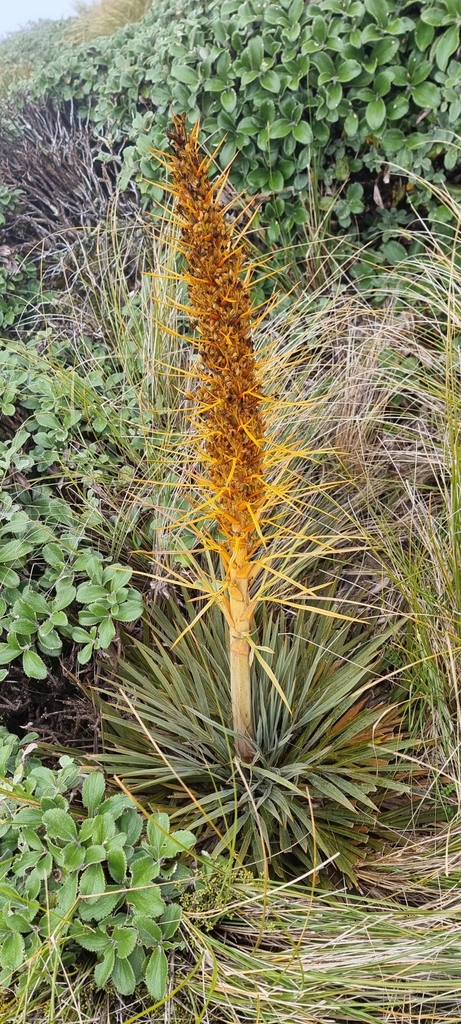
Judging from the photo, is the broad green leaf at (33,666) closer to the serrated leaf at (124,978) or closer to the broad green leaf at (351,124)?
the serrated leaf at (124,978)

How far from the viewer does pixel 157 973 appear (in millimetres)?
1038

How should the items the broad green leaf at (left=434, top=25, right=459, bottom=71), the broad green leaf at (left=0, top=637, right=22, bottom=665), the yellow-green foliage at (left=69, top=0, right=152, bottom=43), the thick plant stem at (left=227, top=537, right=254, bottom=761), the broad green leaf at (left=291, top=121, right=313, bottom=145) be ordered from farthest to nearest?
the yellow-green foliage at (left=69, top=0, right=152, bottom=43), the broad green leaf at (left=291, top=121, right=313, bottom=145), the broad green leaf at (left=434, top=25, right=459, bottom=71), the broad green leaf at (left=0, top=637, right=22, bottom=665), the thick plant stem at (left=227, top=537, right=254, bottom=761)

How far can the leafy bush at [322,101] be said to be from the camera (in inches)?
85.5

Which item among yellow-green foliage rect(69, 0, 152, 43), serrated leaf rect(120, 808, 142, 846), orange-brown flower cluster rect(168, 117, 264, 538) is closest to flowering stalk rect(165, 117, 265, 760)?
orange-brown flower cluster rect(168, 117, 264, 538)

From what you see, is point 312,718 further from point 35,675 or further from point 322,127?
point 322,127

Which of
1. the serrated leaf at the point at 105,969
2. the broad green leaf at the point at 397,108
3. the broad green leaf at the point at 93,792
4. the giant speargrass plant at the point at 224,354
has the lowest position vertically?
the serrated leaf at the point at 105,969

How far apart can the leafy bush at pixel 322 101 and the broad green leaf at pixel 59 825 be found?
186cm

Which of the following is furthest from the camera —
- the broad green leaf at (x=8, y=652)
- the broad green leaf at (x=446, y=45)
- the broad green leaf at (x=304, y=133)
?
the broad green leaf at (x=304, y=133)

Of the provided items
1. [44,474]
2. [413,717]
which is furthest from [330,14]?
[413,717]

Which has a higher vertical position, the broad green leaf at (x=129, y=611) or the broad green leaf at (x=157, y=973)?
the broad green leaf at (x=129, y=611)

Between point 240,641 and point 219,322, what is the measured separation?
2.05 feet

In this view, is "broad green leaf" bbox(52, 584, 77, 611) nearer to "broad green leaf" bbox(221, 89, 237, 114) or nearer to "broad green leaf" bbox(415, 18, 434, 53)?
"broad green leaf" bbox(221, 89, 237, 114)

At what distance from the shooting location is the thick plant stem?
1143mm

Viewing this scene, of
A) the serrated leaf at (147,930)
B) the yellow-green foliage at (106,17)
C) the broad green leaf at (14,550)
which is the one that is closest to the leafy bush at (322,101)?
the broad green leaf at (14,550)
